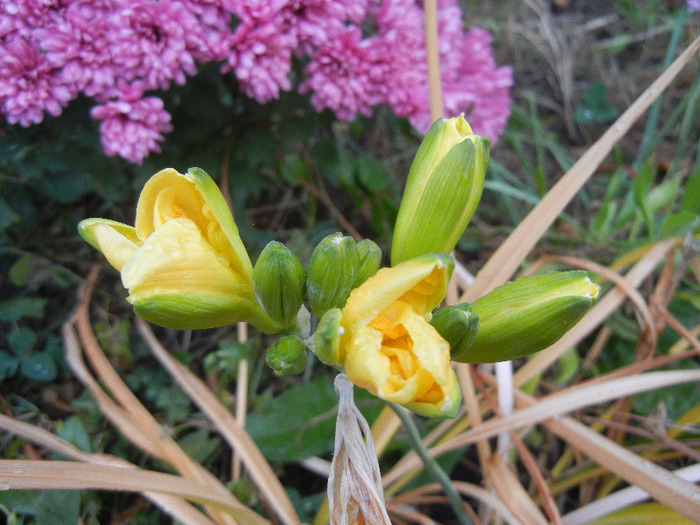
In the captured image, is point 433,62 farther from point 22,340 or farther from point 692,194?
point 22,340

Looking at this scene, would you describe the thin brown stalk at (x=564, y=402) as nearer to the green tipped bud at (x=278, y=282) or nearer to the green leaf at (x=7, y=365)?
the green tipped bud at (x=278, y=282)

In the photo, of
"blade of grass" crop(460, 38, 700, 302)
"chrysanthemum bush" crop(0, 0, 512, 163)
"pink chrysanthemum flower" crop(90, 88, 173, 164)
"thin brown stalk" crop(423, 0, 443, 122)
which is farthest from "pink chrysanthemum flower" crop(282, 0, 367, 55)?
"blade of grass" crop(460, 38, 700, 302)

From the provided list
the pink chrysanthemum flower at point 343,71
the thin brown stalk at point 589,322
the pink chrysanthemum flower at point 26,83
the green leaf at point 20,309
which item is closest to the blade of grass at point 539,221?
the thin brown stalk at point 589,322

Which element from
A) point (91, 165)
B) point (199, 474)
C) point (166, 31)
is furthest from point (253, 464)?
point (166, 31)

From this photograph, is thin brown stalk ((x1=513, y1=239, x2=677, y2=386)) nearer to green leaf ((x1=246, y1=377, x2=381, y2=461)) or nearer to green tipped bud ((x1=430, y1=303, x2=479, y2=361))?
green leaf ((x1=246, y1=377, x2=381, y2=461))

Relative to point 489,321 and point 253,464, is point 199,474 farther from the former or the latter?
point 489,321

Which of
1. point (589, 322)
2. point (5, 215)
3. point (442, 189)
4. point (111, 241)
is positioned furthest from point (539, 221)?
point (5, 215)
